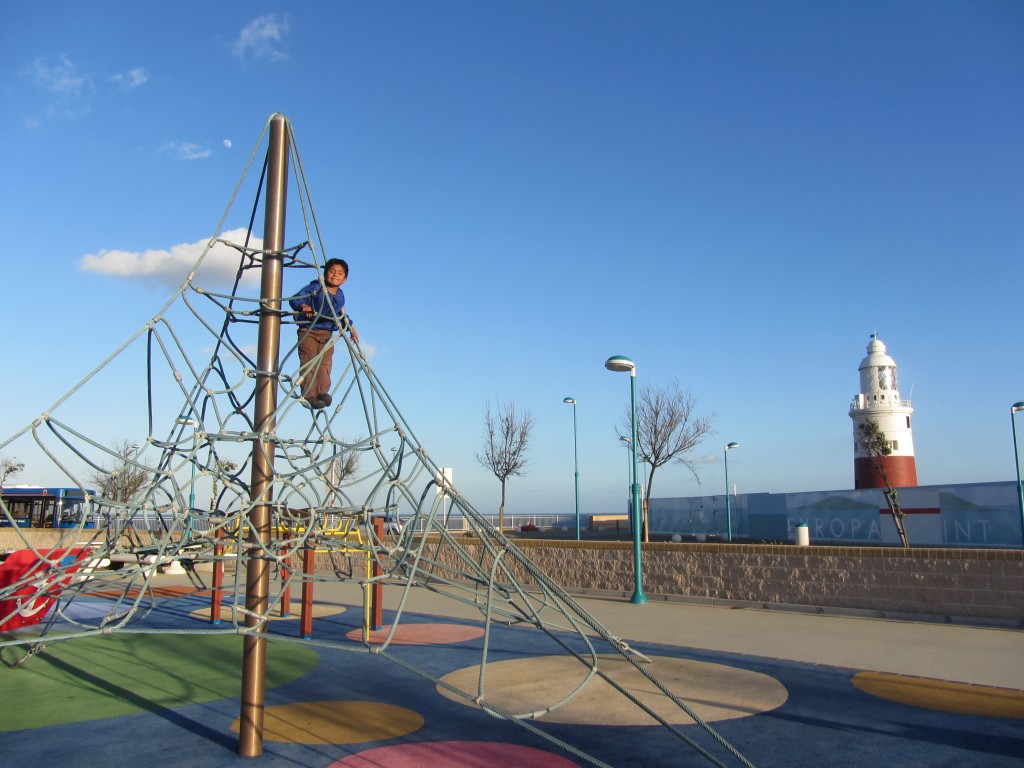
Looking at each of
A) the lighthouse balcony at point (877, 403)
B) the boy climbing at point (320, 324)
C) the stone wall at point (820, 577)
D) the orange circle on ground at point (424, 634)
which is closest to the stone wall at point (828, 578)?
the stone wall at point (820, 577)

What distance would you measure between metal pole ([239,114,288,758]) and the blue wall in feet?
72.5

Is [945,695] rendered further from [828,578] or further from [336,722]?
[336,722]

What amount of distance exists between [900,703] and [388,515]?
5.04m

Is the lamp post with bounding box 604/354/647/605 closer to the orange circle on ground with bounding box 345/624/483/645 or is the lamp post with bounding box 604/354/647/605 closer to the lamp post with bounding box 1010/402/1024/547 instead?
the orange circle on ground with bounding box 345/624/483/645

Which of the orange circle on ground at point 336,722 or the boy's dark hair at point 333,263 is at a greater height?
the boy's dark hair at point 333,263

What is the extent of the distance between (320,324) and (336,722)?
11.1 ft

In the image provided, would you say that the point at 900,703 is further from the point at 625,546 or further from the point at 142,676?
the point at 625,546

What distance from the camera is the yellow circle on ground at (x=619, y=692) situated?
659 centimetres

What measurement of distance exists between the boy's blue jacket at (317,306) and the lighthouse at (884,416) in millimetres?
35533

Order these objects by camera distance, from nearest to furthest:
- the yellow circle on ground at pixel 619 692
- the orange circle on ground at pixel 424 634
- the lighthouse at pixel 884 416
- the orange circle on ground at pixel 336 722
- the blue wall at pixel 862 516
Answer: the orange circle on ground at pixel 336 722 < the yellow circle on ground at pixel 619 692 < the orange circle on ground at pixel 424 634 < the blue wall at pixel 862 516 < the lighthouse at pixel 884 416

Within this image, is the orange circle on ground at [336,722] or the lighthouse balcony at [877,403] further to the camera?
the lighthouse balcony at [877,403]

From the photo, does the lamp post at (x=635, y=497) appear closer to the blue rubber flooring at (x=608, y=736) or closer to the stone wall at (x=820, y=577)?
the stone wall at (x=820, y=577)

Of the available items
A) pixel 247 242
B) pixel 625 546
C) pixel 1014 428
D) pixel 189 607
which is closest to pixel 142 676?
pixel 247 242

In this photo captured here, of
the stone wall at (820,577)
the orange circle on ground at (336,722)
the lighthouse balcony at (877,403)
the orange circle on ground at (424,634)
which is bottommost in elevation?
the orange circle on ground at (424,634)
